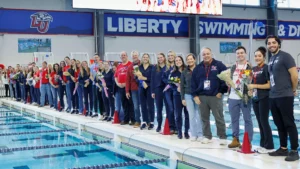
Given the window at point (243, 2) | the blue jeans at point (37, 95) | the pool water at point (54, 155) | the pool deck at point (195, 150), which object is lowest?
the pool water at point (54, 155)

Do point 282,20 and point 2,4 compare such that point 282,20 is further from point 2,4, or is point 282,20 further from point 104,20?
point 2,4

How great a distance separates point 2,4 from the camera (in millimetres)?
18406

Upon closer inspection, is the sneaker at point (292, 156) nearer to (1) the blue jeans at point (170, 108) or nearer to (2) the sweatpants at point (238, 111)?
(2) the sweatpants at point (238, 111)

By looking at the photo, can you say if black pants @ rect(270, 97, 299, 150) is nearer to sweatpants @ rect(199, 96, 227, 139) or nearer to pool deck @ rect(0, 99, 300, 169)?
pool deck @ rect(0, 99, 300, 169)

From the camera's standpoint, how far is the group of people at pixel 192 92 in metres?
4.23

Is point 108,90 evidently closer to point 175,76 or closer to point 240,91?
point 175,76

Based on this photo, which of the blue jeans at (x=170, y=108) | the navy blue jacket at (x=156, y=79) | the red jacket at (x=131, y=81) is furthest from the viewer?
the red jacket at (x=131, y=81)

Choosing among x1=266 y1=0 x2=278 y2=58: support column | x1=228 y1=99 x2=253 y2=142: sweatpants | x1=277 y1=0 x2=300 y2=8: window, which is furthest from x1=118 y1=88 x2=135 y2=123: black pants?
x1=277 y1=0 x2=300 y2=8: window

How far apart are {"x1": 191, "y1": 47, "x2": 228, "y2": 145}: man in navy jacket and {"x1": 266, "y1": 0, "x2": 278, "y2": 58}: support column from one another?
19.4m

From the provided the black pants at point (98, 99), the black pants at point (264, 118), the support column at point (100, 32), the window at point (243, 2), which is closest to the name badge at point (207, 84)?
the black pants at point (264, 118)

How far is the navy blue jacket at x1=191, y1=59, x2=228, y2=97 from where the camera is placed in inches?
208

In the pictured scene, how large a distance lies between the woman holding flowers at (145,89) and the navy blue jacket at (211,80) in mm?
1586

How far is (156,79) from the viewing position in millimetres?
6523

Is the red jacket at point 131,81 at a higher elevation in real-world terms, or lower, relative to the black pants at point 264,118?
higher
